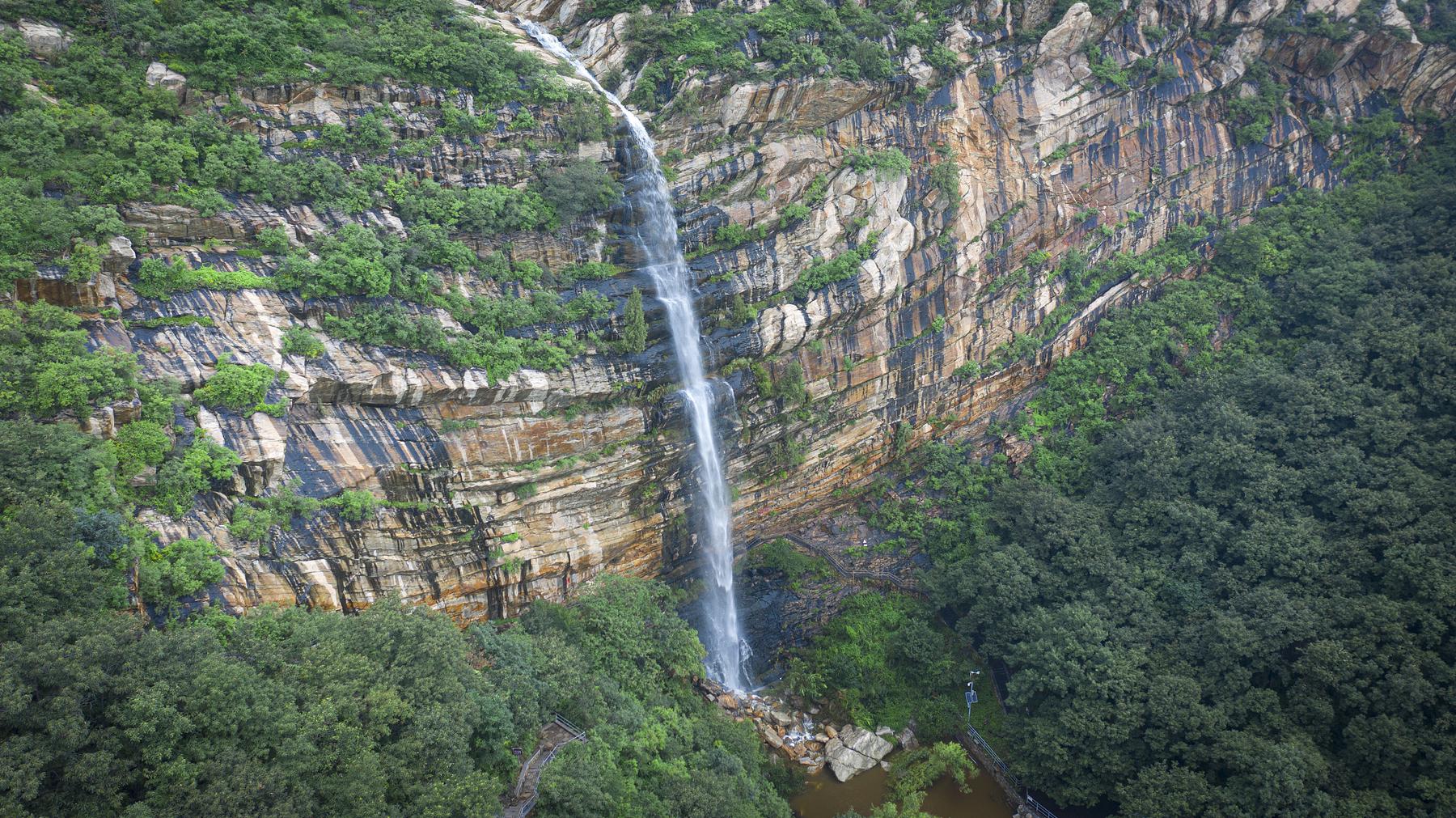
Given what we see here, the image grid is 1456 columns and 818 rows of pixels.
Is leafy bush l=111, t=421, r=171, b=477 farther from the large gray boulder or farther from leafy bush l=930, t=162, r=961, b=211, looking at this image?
leafy bush l=930, t=162, r=961, b=211

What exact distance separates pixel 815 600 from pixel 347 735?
581 inches

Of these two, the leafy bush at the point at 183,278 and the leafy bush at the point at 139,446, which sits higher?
the leafy bush at the point at 183,278

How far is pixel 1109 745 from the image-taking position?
60.0 feet

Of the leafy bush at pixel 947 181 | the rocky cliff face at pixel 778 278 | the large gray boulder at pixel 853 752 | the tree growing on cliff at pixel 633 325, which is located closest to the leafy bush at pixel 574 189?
the rocky cliff face at pixel 778 278

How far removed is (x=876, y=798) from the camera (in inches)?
796

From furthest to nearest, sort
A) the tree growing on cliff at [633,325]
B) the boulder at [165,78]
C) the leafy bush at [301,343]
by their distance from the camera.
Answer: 1. the tree growing on cliff at [633,325]
2. the boulder at [165,78]
3. the leafy bush at [301,343]

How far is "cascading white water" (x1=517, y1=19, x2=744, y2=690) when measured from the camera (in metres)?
21.8

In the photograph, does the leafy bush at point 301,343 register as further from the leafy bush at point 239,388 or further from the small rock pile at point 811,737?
the small rock pile at point 811,737

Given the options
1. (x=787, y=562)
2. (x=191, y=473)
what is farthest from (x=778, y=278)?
(x=191, y=473)

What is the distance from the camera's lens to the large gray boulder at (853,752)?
20766 mm

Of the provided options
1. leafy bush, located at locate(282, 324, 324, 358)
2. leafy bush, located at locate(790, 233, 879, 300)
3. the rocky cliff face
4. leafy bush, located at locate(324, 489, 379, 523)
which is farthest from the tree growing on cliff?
leafy bush, located at locate(324, 489, 379, 523)

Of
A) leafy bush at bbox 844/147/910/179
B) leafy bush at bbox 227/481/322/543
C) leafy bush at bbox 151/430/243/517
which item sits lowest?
leafy bush at bbox 227/481/322/543

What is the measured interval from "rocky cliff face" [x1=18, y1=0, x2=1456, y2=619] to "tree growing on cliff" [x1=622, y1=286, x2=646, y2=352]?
0.45 metres

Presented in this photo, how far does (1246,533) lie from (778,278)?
12675 millimetres
